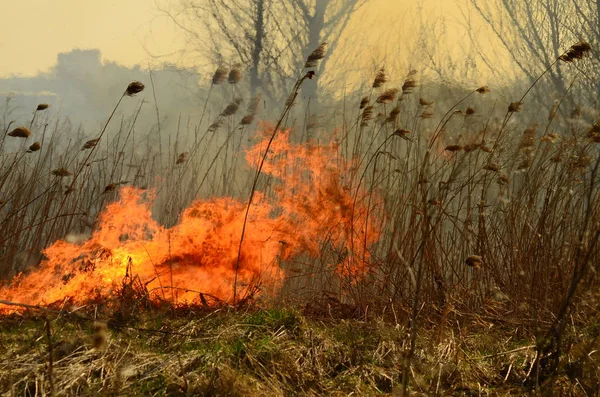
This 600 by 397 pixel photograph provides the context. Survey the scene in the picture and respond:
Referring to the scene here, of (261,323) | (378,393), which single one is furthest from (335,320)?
(378,393)

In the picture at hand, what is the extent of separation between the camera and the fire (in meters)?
3.32

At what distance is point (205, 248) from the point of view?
11.5ft

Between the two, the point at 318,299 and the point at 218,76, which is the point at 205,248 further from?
the point at 218,76

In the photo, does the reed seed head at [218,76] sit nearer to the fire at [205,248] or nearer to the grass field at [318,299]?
the grass field at [318,299]

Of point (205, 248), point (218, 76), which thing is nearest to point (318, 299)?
point (205, 248)

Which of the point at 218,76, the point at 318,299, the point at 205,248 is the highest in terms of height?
the point at 218,76

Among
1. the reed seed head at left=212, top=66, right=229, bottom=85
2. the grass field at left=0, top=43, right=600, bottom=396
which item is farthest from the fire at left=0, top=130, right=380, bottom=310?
the reed seed head at left=212, top=66, right=229, bottom=85

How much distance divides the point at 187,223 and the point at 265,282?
0.70 metres

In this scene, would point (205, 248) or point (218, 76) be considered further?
point (218, 76)

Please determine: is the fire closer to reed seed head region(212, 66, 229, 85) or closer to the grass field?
the grass field

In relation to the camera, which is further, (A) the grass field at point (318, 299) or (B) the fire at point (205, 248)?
(B) the fire at point (205, 248)

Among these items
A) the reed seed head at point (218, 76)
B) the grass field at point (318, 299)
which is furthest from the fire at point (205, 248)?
the reed seed head at point (218, 76)

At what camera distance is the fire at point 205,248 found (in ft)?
10.9

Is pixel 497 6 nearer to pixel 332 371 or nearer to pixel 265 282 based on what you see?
pixel 265 282
